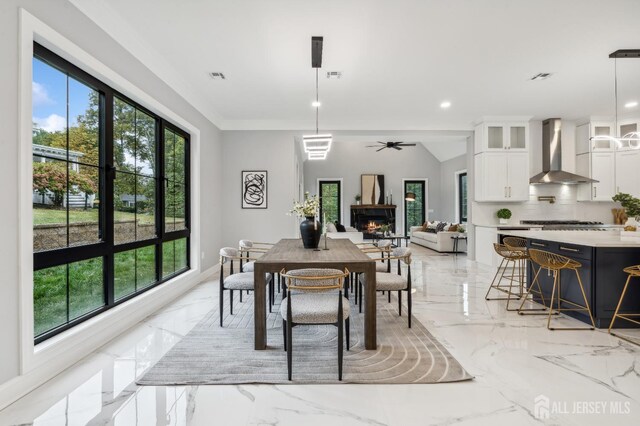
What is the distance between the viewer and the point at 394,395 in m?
2.08

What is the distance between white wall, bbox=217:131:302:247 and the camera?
A: 21.1ft

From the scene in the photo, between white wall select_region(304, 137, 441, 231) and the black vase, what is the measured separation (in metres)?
8.39

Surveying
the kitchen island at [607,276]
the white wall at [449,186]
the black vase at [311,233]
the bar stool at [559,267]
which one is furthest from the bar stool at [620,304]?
the white wall at [449,186]

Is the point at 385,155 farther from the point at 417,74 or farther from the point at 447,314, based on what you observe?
the point at 447,314

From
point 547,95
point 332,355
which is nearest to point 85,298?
point 332,355

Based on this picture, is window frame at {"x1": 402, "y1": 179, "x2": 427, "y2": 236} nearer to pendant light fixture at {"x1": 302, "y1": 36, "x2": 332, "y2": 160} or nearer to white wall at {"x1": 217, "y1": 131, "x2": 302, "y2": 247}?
white wall at {"x1": 217, "y1": 131, "x2": 302, "y2": 247}

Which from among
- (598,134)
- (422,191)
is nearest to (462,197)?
(422,191)

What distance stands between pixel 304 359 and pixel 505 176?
5.67 metres

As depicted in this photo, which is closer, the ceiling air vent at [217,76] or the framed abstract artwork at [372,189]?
the ceiling air vent at [217,76]

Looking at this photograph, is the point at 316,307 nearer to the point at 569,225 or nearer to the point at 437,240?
the point at 569,225

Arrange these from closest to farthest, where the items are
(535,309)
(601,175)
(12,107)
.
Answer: (12,107)
(535,309)
(601,175)

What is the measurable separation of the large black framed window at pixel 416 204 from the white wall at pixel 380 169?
0.22 meters

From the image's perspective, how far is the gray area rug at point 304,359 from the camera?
7.44 ft

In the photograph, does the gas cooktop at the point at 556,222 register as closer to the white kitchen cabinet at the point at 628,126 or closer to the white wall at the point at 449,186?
the white kitchen cabinet at the point at 628,126
